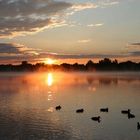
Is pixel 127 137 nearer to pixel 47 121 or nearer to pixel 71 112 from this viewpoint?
pixel 47 121

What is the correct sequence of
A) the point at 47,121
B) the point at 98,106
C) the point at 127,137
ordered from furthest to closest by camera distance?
the point at 98,106, the point at 47,121, the point at 127,137

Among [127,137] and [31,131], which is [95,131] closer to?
[127,137]

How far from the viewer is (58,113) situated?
49625 millimetres

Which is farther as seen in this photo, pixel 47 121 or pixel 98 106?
pixel 98 106

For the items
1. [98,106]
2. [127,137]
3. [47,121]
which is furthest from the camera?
[98,106]

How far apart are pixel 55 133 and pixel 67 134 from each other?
1.35m

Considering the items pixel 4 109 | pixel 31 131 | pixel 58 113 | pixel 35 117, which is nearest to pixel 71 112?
pixel 58 113

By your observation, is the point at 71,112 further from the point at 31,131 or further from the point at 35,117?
the point at 31,131

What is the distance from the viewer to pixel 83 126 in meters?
39.5

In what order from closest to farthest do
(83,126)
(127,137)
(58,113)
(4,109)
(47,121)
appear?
(127,137) < (83,126) < (47,121) < (58,113) < (4,109)

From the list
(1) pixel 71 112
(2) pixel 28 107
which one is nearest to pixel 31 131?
(1) pixel 71 112

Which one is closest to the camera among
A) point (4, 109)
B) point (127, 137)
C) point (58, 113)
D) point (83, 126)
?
point (127, 137)

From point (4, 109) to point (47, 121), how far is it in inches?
494

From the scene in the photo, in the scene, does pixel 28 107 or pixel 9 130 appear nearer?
pixel 9 130
